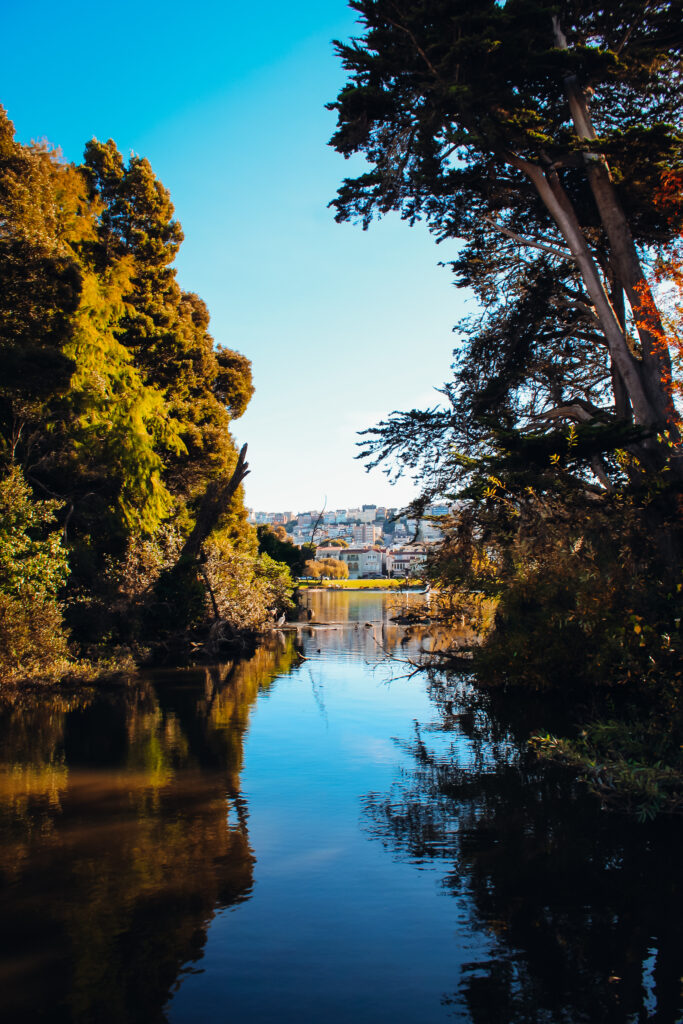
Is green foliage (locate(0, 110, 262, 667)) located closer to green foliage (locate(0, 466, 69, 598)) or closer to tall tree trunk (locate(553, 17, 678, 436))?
green foliage (locate(0, 466, 69, 598))

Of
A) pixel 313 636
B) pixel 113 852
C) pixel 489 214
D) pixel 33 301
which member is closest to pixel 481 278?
pixel 489 214

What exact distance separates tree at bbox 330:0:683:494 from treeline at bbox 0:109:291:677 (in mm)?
8421

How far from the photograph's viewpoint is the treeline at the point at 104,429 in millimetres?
16672

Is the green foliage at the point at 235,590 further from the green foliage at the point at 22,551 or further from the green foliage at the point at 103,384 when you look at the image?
the green foliage at the point at 22,551

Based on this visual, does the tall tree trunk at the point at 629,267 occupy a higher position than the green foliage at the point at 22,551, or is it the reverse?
the tall tree trunk at the point at 629,267

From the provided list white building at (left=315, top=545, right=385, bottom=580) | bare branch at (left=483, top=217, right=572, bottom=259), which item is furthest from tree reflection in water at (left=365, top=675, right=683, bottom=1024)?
white building at (left=315, top=545, right=385, bottom=580)

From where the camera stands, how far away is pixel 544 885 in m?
7.07

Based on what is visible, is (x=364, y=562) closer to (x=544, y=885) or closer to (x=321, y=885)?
(x=321, y=885)

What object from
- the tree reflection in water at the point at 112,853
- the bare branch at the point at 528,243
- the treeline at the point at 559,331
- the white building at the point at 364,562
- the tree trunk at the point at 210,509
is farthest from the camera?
the white building at the point at 364,562

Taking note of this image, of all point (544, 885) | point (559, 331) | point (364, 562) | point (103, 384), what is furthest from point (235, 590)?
point (364, 562)

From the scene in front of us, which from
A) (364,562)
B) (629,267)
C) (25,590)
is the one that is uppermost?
(629,267)

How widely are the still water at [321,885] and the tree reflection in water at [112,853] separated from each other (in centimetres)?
3

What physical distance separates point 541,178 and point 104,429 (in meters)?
13.3

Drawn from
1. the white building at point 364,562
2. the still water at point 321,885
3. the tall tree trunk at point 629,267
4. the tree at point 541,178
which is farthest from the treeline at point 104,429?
the white building at point 364,562
